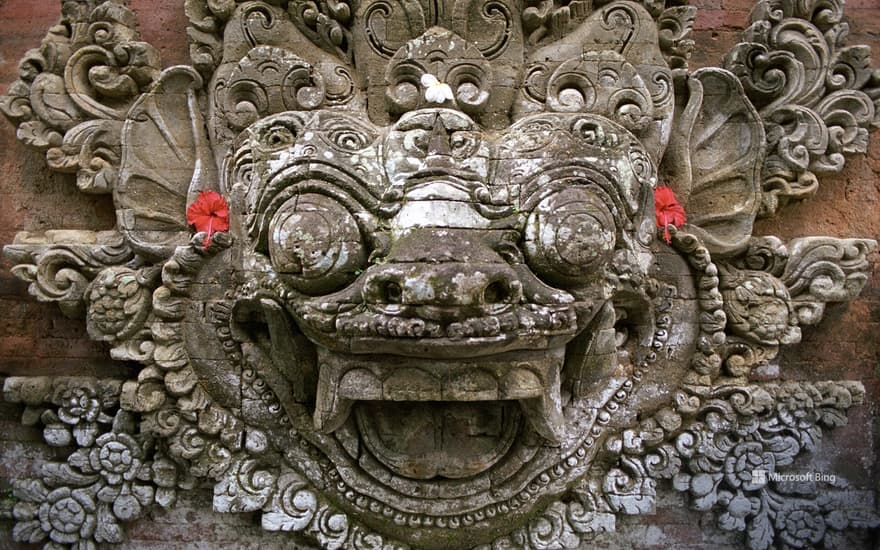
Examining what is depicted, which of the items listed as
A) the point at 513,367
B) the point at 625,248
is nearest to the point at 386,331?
the point at 513,367

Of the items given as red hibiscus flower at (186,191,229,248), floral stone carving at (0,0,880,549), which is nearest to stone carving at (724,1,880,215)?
floral stone carving at (0,0,880,549)

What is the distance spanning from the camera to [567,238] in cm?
317

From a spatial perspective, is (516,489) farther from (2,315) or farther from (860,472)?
(2,315)

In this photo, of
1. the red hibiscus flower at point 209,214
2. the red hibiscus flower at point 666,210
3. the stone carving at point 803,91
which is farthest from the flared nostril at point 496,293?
the stone carving at point 803,91

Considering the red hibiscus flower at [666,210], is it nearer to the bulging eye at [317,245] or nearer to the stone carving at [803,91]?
the stone carving at [803,91]

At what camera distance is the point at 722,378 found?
153 inches

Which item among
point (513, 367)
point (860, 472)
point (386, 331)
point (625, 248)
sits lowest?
point (860, 472)

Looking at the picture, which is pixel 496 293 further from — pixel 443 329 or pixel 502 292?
pixel 443 329

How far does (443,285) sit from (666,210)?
4.94 feet

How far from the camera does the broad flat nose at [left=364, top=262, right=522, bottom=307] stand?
2885 millimetres

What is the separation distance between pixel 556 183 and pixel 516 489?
5.14 ft

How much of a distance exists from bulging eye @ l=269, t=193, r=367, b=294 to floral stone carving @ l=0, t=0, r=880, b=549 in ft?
0.03

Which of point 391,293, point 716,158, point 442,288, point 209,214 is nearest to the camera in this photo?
point 442,288

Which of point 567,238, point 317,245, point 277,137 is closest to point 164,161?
point 277,137
